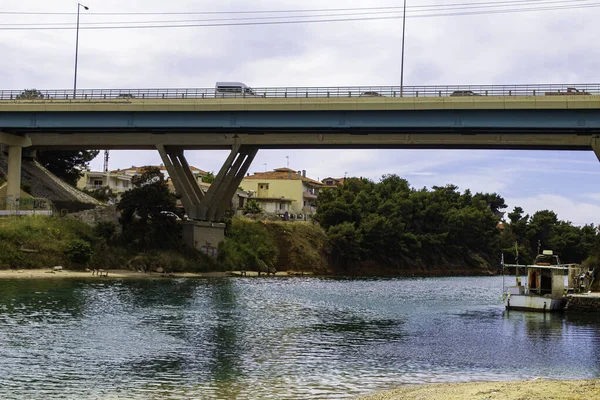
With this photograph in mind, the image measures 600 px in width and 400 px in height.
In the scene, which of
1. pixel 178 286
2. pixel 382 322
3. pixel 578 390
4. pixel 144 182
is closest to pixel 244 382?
pixel 578 390

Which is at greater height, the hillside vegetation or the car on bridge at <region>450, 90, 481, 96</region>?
the car on bridge at <region>450, 90, 481, 96</region>

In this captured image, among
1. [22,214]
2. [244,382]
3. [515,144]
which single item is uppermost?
[515,144]

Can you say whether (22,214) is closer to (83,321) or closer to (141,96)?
(141,96)

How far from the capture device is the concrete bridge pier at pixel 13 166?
271 ft

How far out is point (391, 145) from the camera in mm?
78875

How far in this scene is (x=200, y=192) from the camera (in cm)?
8950

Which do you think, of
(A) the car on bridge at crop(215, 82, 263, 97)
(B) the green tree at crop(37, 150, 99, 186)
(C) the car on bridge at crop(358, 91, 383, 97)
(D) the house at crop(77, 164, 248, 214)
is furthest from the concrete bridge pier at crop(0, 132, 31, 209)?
(D) the house at crop(77, 164, 248, 214)

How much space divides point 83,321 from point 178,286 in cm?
2698

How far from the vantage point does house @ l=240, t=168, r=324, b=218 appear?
14575 cm

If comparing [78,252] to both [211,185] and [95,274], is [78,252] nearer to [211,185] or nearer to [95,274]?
[95,274]

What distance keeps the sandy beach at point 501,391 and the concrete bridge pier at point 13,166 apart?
67.9m

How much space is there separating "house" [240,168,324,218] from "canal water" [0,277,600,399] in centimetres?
8564

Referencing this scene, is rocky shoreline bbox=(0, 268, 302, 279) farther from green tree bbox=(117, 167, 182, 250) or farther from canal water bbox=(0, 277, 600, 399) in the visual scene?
canal water bbox=(0, 277, 600, 399)

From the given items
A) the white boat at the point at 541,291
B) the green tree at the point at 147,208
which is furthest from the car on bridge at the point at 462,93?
the green tree at the point at 147,208
